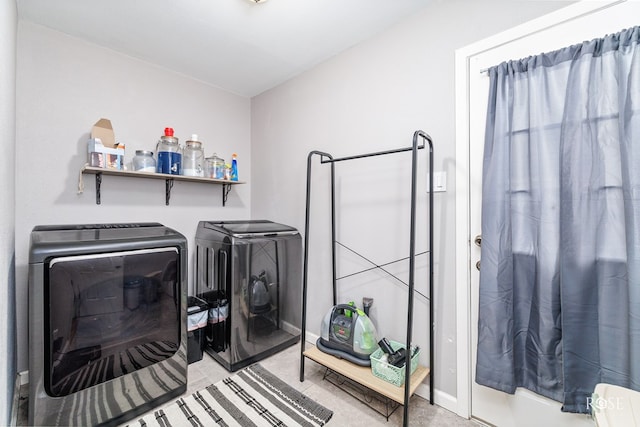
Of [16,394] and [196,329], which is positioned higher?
[196,329]

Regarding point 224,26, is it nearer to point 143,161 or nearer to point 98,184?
point 143,161

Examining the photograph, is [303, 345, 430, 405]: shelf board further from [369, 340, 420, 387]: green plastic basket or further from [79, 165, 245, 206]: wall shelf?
[79, 165, 245, 206]: wall shelf

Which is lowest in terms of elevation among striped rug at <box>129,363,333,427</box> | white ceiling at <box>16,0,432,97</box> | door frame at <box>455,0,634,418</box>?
striped rug at <box>129,363,333,427</box>

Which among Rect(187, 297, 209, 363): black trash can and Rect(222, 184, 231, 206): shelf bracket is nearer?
Rect(187, 297, 209, 363): black trash can

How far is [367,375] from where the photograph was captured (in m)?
1.54

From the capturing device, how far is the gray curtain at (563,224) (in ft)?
3.45

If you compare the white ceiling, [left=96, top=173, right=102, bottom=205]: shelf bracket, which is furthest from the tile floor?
the white ceiling

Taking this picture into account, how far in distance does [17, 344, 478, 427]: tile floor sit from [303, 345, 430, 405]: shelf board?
0.18 meters

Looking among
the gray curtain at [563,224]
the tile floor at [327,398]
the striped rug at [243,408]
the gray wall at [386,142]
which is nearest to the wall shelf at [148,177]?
the gray wall at [386,142]

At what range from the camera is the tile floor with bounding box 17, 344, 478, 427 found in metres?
1.46

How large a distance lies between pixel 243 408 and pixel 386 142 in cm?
185

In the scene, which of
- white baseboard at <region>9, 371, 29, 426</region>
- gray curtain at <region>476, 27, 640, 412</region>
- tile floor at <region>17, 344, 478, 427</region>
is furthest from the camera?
tile floor at <region>17, 344, 478, 427</region>

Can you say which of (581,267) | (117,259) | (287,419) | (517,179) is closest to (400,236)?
(517,179)

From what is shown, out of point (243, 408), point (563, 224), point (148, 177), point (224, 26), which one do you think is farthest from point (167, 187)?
point (563, 224)
